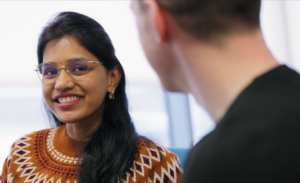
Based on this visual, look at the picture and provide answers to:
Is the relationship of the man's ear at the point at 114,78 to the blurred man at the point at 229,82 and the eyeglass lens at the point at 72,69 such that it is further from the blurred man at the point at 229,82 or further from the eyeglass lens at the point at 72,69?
the blurred man at the point at 229,82

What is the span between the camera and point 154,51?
2.05ft

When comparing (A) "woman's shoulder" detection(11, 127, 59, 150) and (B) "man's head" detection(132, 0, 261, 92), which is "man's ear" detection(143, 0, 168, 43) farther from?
(A) "woman's shoulder" detection(11, 127, 59, 150)

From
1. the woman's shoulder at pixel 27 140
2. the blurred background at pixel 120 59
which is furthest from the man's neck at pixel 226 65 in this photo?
the blurred background at pixel 120 59

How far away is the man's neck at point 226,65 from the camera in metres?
0.54

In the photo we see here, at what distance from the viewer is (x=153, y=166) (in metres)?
1.41

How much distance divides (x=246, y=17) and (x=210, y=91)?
144 millimetres

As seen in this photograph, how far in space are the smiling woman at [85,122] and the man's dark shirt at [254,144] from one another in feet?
3.03

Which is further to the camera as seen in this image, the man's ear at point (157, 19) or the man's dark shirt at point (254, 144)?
the man's ear at point (157, 19)

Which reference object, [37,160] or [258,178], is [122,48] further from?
[258,178]

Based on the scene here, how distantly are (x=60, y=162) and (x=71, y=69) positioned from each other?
44 centimetres

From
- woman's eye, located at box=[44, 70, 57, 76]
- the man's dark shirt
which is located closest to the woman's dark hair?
woman's eye, located at box=[44, 70, 57, 76]

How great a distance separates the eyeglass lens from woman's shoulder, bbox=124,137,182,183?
16.9 inches

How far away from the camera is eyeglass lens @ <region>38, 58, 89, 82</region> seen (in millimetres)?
1367

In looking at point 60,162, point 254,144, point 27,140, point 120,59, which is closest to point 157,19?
point 254,144
